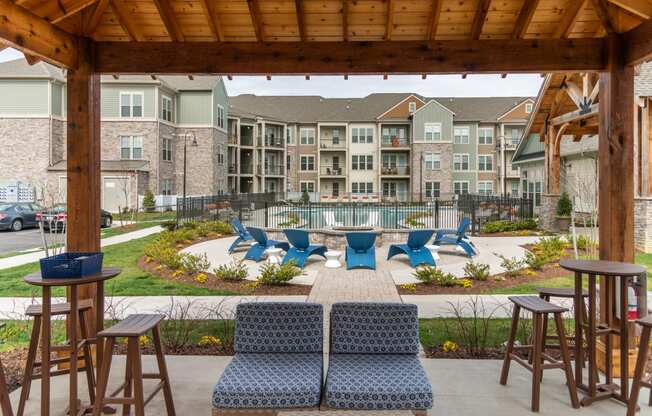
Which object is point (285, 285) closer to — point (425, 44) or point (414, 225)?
point (425, 44)

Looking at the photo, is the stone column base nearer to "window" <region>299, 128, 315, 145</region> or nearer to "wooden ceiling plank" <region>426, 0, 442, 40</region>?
"wooden ceiling plank" <region>426, 0, 442, 40</region>

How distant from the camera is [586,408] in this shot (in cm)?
442

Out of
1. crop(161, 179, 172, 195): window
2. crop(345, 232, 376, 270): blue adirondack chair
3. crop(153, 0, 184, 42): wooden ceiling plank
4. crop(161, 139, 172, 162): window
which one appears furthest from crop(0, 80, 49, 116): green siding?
crop(153, 0, 184, 42): wooden ceiling plank

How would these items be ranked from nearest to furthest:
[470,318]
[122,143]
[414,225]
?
[470,318] < [414,225] < [122,143]

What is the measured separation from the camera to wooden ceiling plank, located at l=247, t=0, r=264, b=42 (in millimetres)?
5451

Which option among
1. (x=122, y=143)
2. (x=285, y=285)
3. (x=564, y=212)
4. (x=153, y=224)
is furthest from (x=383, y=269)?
(x=122, y=143)

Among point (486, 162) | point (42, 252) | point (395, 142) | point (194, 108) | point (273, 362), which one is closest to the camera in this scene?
point (273, 362)

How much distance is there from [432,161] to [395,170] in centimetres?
387

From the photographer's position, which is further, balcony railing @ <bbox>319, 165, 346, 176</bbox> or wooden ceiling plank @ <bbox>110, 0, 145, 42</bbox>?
balcony railing @ <bbox>319, 165, 346, 176</bbox>

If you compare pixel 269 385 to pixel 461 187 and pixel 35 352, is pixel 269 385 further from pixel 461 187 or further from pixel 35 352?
pixel 461 187

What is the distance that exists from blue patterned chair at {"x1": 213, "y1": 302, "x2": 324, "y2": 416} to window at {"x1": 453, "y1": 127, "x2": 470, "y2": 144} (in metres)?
43.5

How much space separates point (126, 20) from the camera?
18.4ft

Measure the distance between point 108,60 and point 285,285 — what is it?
5828 mm

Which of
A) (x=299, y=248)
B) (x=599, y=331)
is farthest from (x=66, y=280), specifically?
(x=299, y=248)
